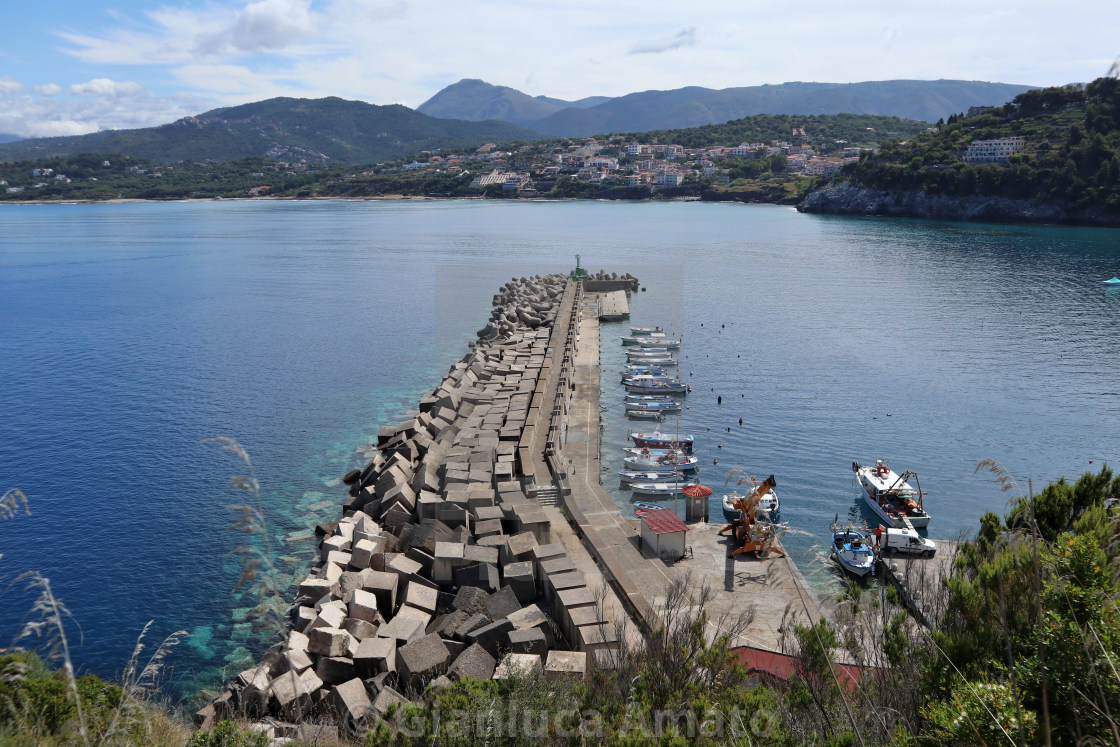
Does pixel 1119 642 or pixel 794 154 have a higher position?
pixel 794 154

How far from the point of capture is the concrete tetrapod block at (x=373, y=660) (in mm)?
11289

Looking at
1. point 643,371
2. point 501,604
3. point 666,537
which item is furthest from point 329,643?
point 643,371

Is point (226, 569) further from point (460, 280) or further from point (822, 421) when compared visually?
point (460, 280)

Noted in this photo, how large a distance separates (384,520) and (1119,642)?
584 inches

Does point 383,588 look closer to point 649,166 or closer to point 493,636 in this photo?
point 493,636

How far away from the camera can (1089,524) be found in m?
9.80

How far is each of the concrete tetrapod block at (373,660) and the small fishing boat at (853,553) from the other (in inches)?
447

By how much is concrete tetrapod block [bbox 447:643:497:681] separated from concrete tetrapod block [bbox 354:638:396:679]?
1260 mm

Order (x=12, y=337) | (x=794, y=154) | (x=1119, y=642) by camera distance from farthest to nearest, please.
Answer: (x=794, y=154) < (x=12, y=337) < (x=1119, y=642)

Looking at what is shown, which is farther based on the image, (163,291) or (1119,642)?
(163,291)

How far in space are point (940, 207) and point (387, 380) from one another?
98.3 meters

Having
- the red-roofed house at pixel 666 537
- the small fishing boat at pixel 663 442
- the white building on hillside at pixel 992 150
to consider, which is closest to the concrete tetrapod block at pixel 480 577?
the red-roofed house at pixel 666 537

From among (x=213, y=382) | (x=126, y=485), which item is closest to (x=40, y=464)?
(x=126, y=485)

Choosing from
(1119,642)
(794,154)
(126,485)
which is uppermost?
(794,154)
